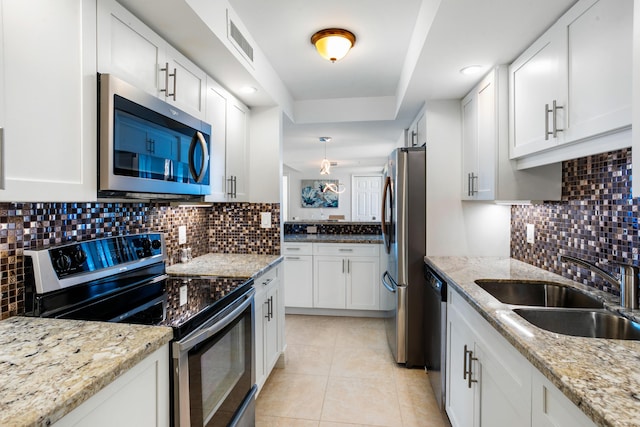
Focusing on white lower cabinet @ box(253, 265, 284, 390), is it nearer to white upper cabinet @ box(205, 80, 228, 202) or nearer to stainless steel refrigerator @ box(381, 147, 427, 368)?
white upper cabinet @ box(205, 80, 228, 202)

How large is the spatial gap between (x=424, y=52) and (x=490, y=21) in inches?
14.8

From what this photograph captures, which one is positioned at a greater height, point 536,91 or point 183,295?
point 536,91

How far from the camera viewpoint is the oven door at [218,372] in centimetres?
114

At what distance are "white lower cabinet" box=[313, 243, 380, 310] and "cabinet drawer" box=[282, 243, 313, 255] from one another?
0.07 m

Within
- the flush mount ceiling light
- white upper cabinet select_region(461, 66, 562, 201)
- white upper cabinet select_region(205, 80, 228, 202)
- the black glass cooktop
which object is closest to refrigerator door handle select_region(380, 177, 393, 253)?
white upper cabinet select_region(461, 66, 562, 201)

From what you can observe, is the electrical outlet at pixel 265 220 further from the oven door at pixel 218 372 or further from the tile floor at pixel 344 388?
the tile floor at pixel 344 388

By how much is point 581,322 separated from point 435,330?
1.04 meters

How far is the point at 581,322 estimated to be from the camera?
129 centimetres

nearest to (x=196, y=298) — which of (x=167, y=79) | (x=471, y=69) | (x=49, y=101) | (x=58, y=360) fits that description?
(x=58, y=360)

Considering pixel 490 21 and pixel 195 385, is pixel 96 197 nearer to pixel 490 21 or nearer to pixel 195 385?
pixel 195 385

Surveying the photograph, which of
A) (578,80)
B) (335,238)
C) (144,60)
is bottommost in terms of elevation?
(335,238)

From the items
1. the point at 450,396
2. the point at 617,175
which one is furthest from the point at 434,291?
the point at 617,175

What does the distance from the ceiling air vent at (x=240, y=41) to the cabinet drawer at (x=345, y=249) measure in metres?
2.18

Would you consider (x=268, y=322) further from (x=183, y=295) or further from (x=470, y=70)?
(x=470, y=70)
